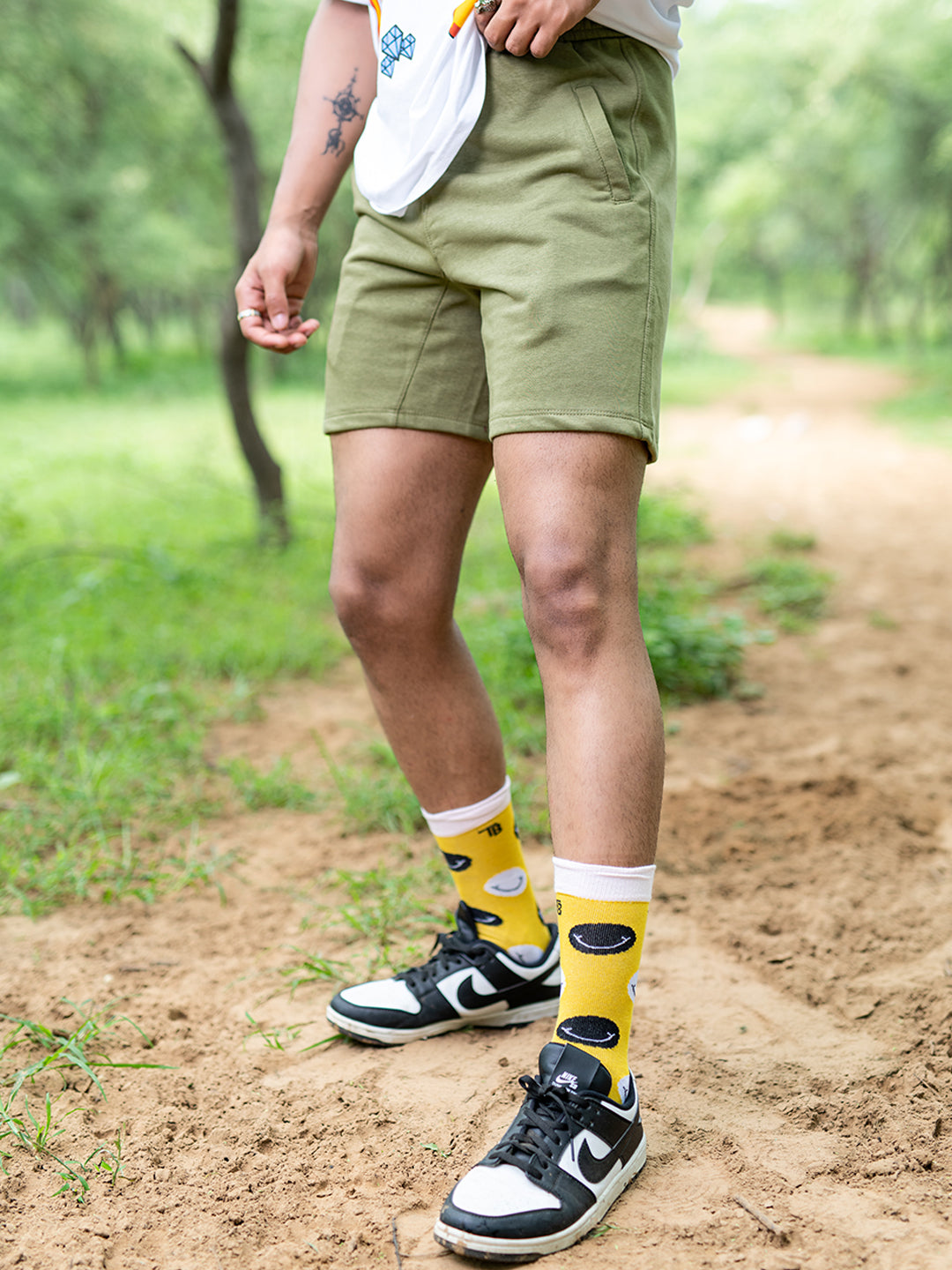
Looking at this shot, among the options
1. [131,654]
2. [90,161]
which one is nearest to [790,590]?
[131,654]

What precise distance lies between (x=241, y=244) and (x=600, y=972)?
4622 millimetres

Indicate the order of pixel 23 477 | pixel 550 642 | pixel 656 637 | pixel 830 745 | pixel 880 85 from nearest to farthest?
pixel 550 642, pixel 830 745, pixel 656 637, pixel 23 477, pixel 880 85

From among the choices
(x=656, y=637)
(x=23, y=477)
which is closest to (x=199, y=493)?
(x=23, y=477)

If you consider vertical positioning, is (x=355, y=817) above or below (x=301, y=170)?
below

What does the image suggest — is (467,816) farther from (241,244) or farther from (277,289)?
(241,244)

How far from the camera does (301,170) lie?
169 centimetres

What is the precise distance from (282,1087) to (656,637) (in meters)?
2.07

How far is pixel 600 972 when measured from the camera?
1.26 m

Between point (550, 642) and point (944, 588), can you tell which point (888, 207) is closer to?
point (944, 588)

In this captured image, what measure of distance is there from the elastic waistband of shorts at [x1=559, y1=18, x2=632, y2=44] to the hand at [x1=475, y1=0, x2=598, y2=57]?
1.6 inches

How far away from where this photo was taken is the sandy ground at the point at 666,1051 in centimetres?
121

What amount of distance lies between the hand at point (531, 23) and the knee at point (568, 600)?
0.63 meters

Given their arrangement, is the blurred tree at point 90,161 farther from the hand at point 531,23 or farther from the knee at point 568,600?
the knee at point 568,600

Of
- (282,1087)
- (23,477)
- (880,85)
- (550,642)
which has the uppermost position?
(880,85)
